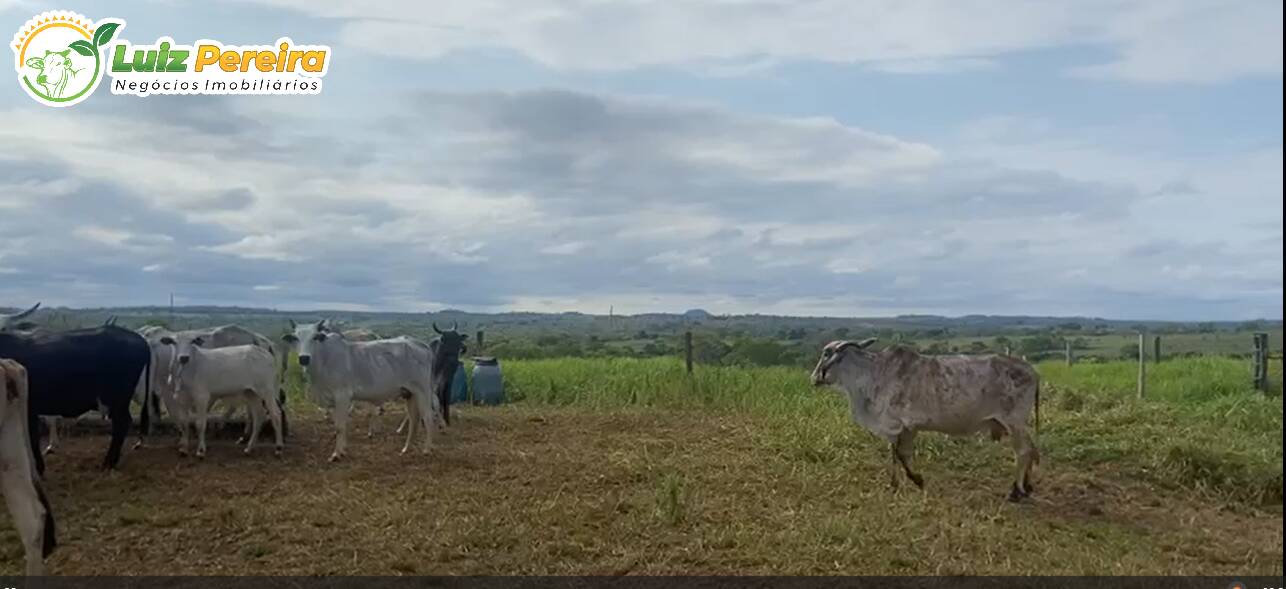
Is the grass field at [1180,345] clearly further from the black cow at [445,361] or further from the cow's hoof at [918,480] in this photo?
the cow's hoof at [918,480]

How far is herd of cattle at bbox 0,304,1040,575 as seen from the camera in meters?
A: 9.94

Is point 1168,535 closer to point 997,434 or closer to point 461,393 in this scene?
point 997,434

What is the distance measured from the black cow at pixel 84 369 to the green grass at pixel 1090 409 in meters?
6.87

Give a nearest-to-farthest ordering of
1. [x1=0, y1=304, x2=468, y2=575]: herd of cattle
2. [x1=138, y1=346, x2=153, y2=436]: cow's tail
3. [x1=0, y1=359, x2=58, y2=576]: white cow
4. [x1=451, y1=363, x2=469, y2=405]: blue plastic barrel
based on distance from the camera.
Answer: [x1=0, y1=359, x2=58, y2=576]: white cow, [x1=0, y1=304, x2=468, y2=575]: herd of cattle, [x1=138, y1=346, x2=153, y2=436]: cow's tail, [x1=451, y1=363, x2=469, y2=405]: blue plastic barrel

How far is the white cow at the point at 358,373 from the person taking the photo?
38.4ft

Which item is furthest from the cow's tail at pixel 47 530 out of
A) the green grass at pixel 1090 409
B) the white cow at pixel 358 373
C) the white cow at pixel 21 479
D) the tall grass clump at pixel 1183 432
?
the tall grass clump at pixel 1183 432

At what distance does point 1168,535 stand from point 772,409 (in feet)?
24.7

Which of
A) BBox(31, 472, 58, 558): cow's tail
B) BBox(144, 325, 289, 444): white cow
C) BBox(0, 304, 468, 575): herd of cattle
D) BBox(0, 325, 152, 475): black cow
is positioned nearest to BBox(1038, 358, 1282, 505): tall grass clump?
BBox(0, 304, 468, 575): herd of cattle

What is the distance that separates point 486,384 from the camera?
18.2 m

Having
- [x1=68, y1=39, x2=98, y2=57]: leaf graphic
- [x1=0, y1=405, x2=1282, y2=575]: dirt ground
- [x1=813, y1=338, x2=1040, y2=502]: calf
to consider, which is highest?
[x1=68, y1=39, x2=98, y2=57]: leaf graphic

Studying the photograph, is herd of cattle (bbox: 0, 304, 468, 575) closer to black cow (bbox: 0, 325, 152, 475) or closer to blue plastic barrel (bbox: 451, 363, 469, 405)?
black cow (bbox: 0, 325, 152, 475)

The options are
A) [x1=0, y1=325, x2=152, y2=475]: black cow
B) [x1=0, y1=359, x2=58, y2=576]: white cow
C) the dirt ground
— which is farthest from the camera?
[x1=0, y1=325, x2=152, y2=475]: black cow

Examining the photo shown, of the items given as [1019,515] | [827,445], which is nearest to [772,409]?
[827,445]

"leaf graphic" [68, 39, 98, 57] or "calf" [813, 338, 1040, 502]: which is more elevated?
"leaf graphic" [68, 39, 98, 57]
